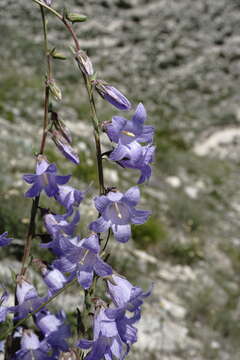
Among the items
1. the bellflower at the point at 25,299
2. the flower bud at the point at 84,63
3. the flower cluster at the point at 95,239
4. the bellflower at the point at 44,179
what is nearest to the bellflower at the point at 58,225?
the flower cluster at the point at 95,239

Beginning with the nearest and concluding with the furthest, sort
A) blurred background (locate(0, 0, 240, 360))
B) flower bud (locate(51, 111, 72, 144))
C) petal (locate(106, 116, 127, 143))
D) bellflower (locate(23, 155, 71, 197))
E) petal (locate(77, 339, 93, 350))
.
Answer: petal (locate(77, 339, 93, 350)), petal (locate(106, 116, 127, 143)), bellflower (locate(23, 155, 71, 197)), flower bud (locate(51, 111, 72, 144)), blurred background (locate(0, 0, 240, 360))

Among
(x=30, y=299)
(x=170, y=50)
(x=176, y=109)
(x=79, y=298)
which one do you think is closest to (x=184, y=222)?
(x=79, y=298)

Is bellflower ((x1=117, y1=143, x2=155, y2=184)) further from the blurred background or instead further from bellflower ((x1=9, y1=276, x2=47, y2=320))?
bellflower ((x1=9, y1=276, x2=47, y2=320))

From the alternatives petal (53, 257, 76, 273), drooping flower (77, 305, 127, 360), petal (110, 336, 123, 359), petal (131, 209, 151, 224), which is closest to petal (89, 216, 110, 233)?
petal (131, 209, 151, 224)

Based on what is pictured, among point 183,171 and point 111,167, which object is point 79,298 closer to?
point 111,167

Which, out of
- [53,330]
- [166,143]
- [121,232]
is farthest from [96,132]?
[166,143]

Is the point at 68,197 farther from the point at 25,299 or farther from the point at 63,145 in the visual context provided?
the point at 25,299

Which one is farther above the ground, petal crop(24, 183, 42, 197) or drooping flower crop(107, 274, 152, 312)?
petal crop(24, 183, 42, 197)
